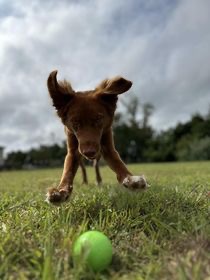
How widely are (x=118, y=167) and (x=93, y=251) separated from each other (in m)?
1.97

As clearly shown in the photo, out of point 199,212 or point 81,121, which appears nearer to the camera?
point 199,212

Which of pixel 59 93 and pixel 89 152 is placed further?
pixel 59 93

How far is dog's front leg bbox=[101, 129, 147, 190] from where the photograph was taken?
11.7ft

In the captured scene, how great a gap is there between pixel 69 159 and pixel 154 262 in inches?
86.2

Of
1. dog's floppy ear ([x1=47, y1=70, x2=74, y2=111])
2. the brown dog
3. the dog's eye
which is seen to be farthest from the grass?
dog's floppy ear ([x1=47, y1=70, x2=74, y2=111])

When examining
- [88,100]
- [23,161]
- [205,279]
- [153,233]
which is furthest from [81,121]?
[23,161]

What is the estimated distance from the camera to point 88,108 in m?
3.96

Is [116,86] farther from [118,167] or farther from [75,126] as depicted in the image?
[118,167]

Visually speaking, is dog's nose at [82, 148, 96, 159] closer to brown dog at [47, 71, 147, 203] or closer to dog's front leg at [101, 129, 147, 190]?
brown dog at [47, 71, 147, 203]

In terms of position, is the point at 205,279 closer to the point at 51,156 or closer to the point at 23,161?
the point at 51,156

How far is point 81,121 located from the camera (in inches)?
153

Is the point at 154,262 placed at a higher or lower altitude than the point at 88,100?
lower

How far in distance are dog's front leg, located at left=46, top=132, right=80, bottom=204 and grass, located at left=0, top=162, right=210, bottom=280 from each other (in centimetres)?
10

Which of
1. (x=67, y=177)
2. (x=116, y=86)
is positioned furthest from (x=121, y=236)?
(x=116, y=86)
